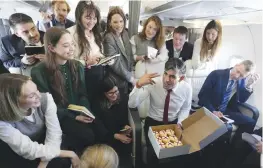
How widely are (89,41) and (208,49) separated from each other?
3.08 ft

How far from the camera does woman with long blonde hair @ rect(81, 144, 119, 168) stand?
0.91m

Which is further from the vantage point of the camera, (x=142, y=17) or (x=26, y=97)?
(x=142, y=17)

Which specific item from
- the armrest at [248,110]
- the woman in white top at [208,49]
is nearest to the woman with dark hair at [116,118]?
the woman in white top at [208,49]

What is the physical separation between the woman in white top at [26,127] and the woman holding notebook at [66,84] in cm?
15

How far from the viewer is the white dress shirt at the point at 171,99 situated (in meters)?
1.33

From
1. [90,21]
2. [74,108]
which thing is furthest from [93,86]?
[90,21]

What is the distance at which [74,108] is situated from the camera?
3.72 ft

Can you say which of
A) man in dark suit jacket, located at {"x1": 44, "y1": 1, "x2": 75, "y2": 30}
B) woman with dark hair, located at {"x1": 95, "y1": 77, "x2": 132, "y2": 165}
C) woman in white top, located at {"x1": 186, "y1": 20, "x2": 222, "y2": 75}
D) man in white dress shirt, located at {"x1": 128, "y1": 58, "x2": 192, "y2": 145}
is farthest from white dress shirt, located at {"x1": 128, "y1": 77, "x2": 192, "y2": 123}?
man in dark suit jacket, located at {"x1": 44, "y1": 1, "x2": 75, "y2": 30}

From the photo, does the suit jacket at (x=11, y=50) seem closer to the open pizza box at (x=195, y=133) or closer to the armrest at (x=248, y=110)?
the open pizza box at (x=195, y=133)

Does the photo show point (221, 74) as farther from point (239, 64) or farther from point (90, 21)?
point (90, 21)

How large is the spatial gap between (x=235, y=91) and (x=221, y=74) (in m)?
0.19

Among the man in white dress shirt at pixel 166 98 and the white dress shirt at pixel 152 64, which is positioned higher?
the white dress shirt at pixel 152 64

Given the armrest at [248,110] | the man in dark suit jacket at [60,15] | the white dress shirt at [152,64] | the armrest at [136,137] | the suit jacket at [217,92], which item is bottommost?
the armrest at [136,137]

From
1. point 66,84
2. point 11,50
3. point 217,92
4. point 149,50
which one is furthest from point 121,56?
point 217,92
